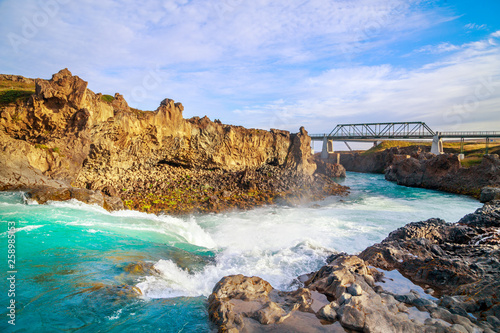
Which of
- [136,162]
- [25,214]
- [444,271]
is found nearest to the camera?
[444,271]

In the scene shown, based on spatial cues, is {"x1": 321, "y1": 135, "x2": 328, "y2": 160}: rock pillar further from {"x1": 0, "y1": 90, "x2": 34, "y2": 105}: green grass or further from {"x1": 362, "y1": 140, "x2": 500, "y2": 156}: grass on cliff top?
{"x1": 0, "y1": 90, "x2": 34, "y2": 105}: green grass

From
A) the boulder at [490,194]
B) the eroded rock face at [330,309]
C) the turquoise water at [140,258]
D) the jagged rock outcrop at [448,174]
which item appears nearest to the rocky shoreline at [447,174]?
the jagged rock outcrop at [448,174]

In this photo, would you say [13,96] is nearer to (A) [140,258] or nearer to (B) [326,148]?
(A) [140,258]

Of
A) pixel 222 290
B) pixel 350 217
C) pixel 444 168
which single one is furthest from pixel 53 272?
pixel 444 168

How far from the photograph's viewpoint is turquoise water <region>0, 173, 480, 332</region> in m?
6.02

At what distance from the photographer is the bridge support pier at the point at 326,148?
88562 millimetres

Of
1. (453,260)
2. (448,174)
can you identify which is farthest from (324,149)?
(453,260)

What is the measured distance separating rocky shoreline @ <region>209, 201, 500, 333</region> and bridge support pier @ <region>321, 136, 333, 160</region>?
80.3m

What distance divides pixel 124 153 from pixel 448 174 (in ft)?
153

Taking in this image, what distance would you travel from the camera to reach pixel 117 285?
285 inches

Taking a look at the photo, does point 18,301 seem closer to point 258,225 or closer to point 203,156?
point 258,225

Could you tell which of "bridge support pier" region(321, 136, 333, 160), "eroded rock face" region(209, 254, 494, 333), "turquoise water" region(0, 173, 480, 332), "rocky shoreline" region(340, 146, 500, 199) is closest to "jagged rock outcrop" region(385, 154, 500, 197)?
"rocky shoreline" region(340, 146, 500, 199)

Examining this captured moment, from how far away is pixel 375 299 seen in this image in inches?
260

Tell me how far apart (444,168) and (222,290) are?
48.0m
